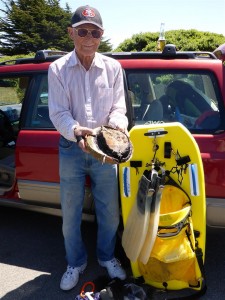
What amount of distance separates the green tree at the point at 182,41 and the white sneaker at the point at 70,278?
13.8 m

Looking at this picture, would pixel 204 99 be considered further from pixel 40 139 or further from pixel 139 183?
pixel 40 139

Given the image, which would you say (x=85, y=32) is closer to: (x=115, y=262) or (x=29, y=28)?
(x=115, y=262)

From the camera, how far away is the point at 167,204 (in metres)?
2.23

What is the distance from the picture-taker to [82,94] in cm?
208

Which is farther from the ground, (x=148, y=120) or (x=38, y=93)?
(x=38, y=93)

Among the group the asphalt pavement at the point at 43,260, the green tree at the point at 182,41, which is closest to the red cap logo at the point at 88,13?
the asphalt pavement at the point at 43,260

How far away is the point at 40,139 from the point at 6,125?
65.7 inches

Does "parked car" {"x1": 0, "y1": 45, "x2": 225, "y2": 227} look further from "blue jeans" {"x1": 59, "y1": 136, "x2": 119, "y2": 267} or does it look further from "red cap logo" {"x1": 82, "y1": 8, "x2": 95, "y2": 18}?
"red cap logo" {"x1": 82, "y1": 8, "x2": 95, "y2": 18}

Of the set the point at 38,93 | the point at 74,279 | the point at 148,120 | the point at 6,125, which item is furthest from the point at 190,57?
the point at 6,125

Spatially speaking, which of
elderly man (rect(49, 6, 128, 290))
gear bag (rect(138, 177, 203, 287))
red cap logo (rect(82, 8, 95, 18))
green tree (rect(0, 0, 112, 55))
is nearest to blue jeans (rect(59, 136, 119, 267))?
elderly man (rect(49, 6, 128, 290))

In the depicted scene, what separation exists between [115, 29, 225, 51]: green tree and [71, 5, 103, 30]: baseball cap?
1358cm

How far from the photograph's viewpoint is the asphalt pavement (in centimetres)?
237

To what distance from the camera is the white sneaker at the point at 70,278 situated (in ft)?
7.79

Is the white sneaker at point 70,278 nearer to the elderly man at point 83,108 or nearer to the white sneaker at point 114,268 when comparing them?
the elderly man at point 83,108
